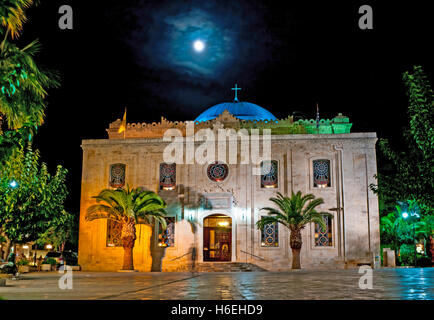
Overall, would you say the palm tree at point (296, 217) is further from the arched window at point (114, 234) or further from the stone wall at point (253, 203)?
the arched window at point (114, 234)

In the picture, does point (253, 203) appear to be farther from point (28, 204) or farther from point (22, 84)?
point (22, 84)

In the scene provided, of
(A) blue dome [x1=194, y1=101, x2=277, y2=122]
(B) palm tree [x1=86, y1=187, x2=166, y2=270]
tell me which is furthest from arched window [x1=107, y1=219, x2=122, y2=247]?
(A) blue dome [x1=194, y1=101, x2=277, y2=122]

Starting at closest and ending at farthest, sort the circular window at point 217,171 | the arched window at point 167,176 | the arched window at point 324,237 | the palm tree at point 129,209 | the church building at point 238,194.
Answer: the palm tree at point 129,209, the church building at point 238,194, the arched window at point 324,237, the circular window at point 217,171, the arched window at point 167,176

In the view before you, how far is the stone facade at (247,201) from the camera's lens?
2822 cm

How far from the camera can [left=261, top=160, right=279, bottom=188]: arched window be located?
29734 mm

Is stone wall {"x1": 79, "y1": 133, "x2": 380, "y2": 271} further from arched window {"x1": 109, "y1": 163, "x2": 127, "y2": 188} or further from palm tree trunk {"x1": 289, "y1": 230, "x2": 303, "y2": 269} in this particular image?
palm tree trunk {"x1": 289, "y1": 230, "x2": 303, "y2": 269}

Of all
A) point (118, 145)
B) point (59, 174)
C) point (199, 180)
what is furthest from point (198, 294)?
point (118, 145)

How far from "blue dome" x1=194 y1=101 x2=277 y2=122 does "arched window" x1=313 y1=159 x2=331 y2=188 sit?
6.24 m

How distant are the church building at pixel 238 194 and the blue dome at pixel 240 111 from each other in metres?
2.60

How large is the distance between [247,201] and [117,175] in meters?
8.88

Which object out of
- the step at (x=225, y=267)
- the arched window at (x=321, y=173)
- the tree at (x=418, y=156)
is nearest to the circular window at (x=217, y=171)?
the step at (x=225, y=267)

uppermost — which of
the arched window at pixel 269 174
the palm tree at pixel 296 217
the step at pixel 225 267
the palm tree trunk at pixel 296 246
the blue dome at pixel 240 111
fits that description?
the blue dome at pixel 240 111
